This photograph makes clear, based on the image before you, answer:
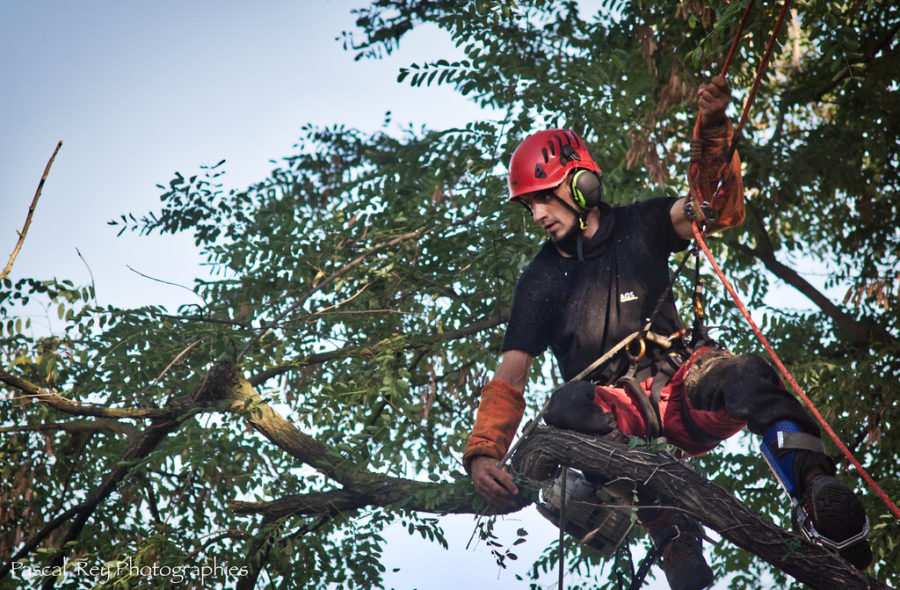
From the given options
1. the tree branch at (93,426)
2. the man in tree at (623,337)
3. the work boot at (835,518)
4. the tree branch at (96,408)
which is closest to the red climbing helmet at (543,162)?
the man in tree at (623,337)

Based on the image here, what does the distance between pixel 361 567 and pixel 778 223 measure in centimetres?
611

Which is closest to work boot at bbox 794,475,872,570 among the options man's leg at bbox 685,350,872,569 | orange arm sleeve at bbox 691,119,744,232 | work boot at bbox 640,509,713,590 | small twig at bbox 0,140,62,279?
man's leg at bbox 685,350,872,569

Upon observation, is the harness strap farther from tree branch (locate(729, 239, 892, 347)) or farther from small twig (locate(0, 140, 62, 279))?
tree branch (locate(729, 239, 892, 347))

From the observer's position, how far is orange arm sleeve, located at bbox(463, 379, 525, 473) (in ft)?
12.8

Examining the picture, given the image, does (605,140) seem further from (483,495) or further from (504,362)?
(483,495)

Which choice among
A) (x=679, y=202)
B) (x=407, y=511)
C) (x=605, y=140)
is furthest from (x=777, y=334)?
(x=407, y=511)

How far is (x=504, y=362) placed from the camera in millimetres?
4191

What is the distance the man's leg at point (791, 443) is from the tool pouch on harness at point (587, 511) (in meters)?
0.60

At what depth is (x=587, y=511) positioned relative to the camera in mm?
3887

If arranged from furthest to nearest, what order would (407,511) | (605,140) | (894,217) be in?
(894,217), (605,140), (407,511)

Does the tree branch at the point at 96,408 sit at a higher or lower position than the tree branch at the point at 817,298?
lower

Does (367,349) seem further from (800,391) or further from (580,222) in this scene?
(800,391)

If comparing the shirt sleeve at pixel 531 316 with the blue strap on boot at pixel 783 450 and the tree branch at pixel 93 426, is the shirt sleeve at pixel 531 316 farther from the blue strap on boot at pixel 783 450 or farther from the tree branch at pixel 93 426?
the tree branch at pixel 93 426

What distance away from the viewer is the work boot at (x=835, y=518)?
2934 mm
